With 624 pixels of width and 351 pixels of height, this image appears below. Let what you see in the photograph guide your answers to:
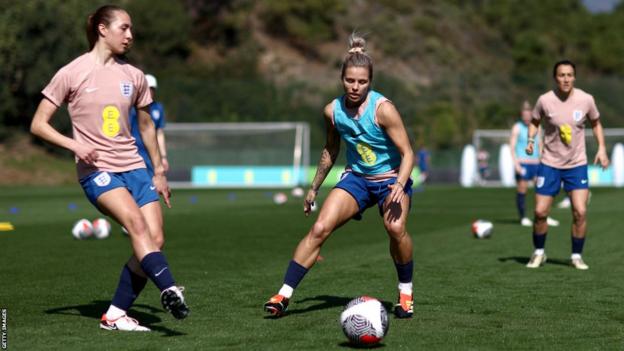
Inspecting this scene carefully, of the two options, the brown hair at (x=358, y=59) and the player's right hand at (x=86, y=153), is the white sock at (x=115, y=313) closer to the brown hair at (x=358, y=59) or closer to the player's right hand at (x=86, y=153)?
the player's right hand at (x=86, y=153)

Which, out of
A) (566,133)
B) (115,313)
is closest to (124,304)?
(115,313)

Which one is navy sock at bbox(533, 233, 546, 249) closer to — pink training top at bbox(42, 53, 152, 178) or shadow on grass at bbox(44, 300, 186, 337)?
shadow on grass at bbox(44, 300, 186, 337)

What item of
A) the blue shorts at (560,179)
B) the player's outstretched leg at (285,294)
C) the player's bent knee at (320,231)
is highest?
the blue shorts at (560,179)

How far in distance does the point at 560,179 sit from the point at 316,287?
3384 millimetres

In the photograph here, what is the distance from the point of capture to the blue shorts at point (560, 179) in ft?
39.1

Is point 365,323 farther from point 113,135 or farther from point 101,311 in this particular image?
point 101,311

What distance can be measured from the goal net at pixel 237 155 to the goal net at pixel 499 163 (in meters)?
6.76

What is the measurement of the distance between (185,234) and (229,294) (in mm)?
7605

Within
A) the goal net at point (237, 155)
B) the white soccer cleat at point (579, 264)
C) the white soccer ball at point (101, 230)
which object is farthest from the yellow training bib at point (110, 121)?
the goal net at point (237, 155)

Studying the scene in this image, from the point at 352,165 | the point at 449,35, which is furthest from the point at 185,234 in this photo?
the point at 449,35

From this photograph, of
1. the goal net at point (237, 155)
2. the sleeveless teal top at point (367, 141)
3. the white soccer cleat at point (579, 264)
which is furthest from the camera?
the goal net at point (237, 155)

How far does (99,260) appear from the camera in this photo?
1303 cm

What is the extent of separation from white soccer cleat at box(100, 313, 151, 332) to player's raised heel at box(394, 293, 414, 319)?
6.62 feet

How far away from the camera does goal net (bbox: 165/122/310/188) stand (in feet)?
136
